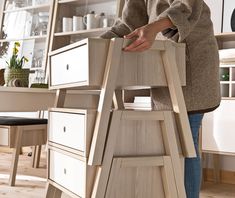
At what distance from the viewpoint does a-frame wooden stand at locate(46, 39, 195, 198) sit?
1.22 meters

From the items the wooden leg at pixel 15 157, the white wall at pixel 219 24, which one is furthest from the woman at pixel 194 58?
the white wall at pixel 219 24

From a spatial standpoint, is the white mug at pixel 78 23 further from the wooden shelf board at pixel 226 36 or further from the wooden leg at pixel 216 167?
the wooden leg at pixel 216 167

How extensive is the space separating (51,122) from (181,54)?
1.95 ft

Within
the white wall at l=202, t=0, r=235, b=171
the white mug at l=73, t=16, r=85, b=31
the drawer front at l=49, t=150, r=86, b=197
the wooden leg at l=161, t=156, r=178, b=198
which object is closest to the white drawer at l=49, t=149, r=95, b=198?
the drawer front at l=49, t=150, r=86, b=197

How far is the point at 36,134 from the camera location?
2816mm

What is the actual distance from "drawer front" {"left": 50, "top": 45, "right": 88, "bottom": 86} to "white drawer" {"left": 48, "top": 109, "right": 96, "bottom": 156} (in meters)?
0.11

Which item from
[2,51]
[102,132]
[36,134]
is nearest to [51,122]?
[102,132]

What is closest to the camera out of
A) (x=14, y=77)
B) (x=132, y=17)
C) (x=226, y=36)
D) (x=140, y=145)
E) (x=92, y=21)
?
(x=140, y=145)

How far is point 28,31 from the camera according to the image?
4004 mm

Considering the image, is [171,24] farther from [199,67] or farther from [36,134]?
[36,134]

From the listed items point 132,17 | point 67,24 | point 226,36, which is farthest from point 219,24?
point 132,17

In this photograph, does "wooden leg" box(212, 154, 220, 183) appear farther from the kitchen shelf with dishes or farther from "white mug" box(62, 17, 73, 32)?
"white mug" box(62, 17, 73, 32)

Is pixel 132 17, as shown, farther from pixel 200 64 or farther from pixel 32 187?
pixel 32 187

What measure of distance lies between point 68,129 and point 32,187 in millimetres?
1318
